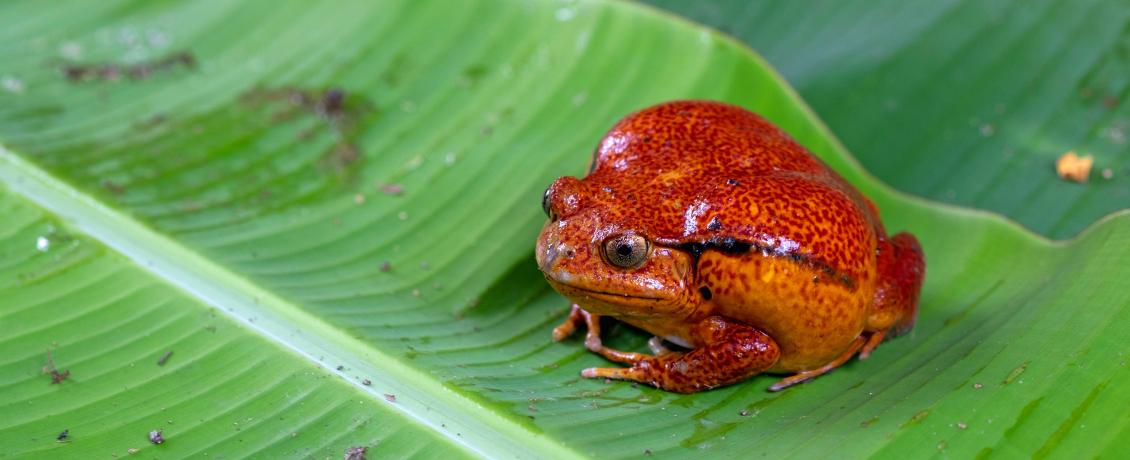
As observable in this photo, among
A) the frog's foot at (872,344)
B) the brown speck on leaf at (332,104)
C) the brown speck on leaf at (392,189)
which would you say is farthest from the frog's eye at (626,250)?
the brown speck on leaf at (332,104)

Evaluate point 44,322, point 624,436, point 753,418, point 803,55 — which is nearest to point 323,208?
point 44,322

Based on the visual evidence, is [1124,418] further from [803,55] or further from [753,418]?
[803,55]

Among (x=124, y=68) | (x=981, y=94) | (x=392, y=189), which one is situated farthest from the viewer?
(x=124, y=68)

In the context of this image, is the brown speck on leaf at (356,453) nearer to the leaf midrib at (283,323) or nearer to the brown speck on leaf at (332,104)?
the leaf midrib at (283,323)

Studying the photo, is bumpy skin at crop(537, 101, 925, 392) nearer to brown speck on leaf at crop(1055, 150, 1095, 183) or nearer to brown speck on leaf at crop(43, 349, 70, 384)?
brown speck on leaf at crop(1055, 150, 1095, 183)

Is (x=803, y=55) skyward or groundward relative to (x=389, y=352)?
skyward

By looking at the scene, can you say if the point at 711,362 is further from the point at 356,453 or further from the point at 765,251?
the point at 356,453

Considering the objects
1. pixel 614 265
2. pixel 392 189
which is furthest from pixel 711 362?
pixel 392 189
